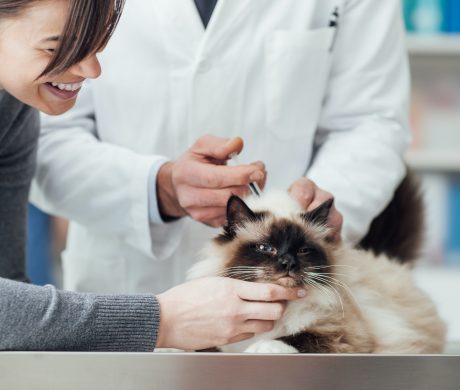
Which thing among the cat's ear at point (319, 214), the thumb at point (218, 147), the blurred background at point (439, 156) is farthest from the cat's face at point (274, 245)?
the blurred background at point (439, 156)

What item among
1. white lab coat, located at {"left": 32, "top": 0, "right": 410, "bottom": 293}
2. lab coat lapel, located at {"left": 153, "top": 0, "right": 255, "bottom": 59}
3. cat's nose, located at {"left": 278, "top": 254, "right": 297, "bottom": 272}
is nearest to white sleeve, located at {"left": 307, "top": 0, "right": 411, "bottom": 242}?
white lab coat, located at {"left": 32, "top": 0, "right": 410, "bottom": 293}

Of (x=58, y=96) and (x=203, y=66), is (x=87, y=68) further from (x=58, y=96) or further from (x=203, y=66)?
(x=203, y=66)

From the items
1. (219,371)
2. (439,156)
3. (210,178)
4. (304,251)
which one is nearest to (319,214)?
(304,251)

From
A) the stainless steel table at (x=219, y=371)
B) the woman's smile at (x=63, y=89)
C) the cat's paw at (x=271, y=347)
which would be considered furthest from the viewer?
the woman's smile at (x=63, y=89)

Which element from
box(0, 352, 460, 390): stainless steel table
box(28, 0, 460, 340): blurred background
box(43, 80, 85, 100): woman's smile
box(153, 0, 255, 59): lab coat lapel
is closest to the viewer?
box(0, 352, 460, 390): stainless steel table

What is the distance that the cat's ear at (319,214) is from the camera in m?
1.05

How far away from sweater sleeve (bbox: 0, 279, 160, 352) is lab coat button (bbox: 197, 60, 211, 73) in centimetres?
64

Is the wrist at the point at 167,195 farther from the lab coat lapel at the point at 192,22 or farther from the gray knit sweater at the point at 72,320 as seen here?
the gray knit sweater at the point at 72,320

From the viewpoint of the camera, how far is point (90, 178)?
1475 millimetres

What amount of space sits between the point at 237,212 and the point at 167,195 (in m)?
0.34

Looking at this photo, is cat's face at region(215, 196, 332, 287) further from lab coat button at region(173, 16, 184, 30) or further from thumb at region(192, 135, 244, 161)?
lab coat button at region(173, 16, 184, 30)

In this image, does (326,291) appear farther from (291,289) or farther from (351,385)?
(351,385)

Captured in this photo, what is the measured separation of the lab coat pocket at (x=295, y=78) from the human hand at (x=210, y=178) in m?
0.31

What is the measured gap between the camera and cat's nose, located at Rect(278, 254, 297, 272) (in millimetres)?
973
